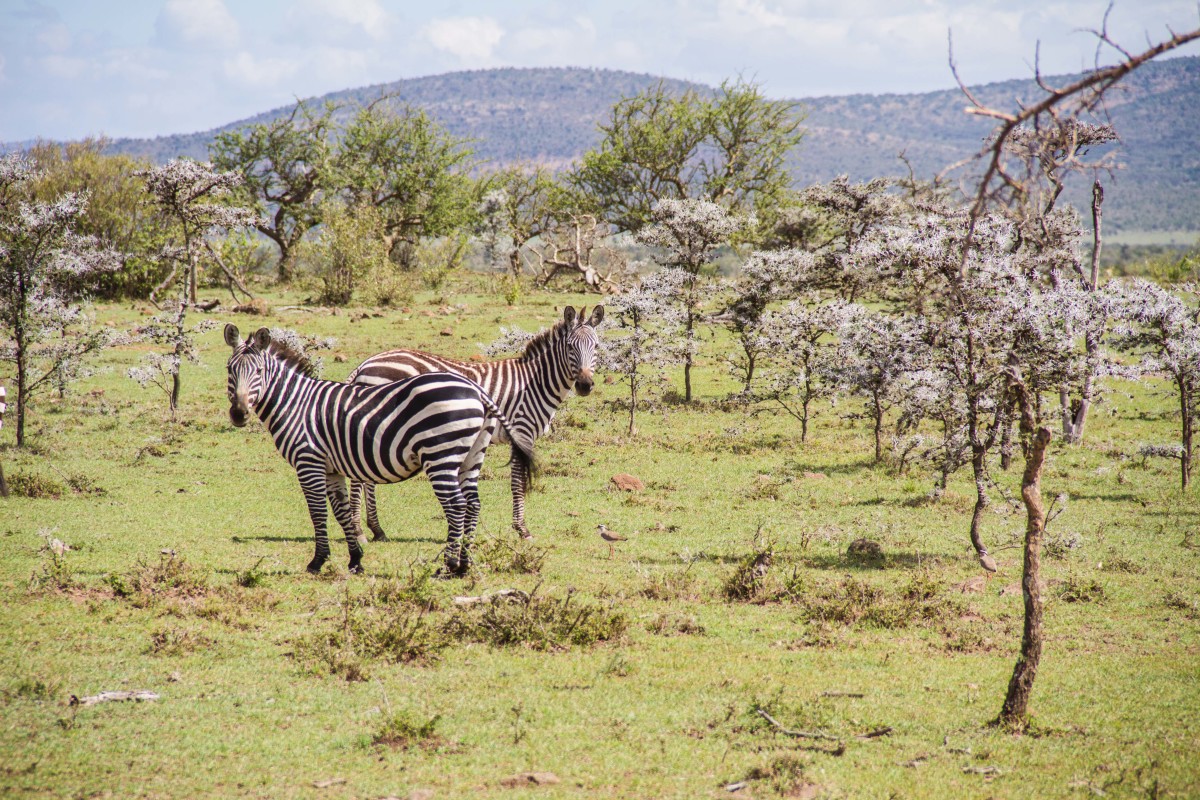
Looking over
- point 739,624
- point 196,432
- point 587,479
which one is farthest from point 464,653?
point 196,432

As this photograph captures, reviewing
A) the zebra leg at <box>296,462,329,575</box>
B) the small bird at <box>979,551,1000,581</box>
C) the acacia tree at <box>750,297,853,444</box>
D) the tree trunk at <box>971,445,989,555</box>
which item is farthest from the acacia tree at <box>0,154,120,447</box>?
the small bird at <box>979,551,1000,581</box>

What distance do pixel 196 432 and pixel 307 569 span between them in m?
11.3

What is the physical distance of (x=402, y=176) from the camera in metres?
56.1

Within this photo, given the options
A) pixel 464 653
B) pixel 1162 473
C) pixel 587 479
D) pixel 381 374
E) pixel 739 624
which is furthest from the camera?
pixel 1162 473

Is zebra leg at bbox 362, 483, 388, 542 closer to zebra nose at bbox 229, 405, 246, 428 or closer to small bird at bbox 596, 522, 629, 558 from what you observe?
zebra nose at bbox 229, 405, 246, 428

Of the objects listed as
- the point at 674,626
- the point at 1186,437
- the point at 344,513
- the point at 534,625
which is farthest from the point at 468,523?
the point at 1186,437

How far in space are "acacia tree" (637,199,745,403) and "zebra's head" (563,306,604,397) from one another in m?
10.7

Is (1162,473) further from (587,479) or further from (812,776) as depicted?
(812,776)

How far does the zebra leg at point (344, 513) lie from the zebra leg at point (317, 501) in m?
0.14

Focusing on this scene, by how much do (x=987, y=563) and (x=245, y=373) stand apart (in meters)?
10.1

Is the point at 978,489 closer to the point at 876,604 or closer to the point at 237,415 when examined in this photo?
the point at 876,604

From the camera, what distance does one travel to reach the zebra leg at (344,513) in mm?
11031

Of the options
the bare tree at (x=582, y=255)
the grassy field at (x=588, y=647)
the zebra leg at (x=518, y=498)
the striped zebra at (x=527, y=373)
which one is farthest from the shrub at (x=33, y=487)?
the bare tree at (x=582, y=255)

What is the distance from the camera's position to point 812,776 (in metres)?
6.52
